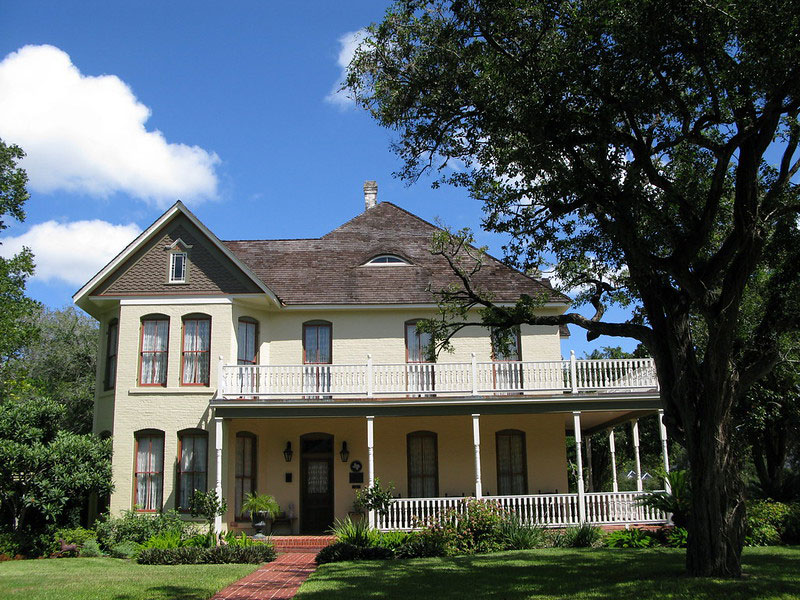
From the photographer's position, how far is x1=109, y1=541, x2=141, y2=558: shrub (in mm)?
17047

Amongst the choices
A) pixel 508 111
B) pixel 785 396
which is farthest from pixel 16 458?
pixel 785 396

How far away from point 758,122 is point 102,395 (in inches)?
700

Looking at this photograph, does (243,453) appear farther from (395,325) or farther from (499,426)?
(499,426)

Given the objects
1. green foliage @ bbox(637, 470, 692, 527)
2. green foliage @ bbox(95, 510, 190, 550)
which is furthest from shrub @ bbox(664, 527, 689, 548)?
green foliage @ bbox(95, 510, 190, 550)

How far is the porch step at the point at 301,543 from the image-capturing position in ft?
59.4

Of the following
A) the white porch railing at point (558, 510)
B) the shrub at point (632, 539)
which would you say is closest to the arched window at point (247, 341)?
the white porch railing at point (558, 510)

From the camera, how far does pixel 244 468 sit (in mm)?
20844

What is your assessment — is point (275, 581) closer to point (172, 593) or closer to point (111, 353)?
point (172, 593)

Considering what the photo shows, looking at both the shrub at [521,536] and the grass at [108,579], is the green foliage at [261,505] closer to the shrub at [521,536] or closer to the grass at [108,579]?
the grass at [108,579]

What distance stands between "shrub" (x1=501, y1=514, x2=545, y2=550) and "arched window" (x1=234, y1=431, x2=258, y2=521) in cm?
690

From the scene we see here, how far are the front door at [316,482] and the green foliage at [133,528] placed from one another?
3716 mm

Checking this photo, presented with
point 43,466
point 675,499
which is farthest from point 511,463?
point 43,466

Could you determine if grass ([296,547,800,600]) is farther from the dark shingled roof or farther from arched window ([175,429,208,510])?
the dark shingled roof

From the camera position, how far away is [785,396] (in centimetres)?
2169
